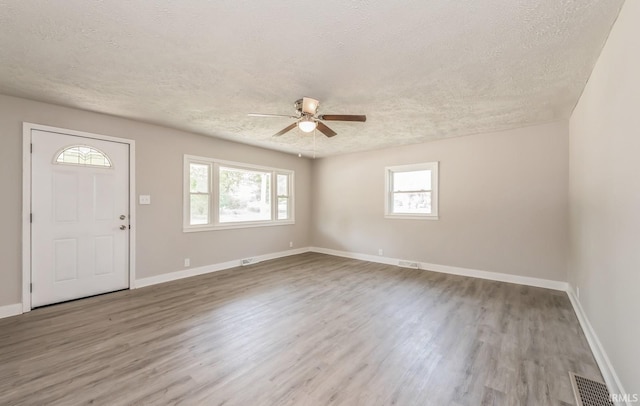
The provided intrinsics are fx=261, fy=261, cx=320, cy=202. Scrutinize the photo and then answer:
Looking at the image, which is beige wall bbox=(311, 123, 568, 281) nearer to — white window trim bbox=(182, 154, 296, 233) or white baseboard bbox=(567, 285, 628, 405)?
white baseboard bbox=(567, 285, 628, 405)

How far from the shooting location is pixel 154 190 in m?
4.26

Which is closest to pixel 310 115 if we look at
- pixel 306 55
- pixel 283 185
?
pixel 306 55

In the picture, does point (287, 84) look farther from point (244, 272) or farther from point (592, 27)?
point (244, 272)

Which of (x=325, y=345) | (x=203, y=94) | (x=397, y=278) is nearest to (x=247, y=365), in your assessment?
(x=325, y=345)

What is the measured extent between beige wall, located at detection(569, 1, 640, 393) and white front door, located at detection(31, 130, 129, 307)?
537 centimetres

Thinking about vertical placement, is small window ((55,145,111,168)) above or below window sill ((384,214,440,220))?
above

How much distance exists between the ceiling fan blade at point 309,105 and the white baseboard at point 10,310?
162 inches

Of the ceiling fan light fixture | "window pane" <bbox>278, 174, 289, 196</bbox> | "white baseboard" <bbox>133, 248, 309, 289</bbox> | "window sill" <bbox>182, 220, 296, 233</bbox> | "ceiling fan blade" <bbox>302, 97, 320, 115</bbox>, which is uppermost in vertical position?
"ceiling fan blade" <bbox>302, 97, 320, 115</bbox>

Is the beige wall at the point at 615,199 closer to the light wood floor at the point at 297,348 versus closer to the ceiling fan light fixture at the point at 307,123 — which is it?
the light wood floor at the point at 297,348

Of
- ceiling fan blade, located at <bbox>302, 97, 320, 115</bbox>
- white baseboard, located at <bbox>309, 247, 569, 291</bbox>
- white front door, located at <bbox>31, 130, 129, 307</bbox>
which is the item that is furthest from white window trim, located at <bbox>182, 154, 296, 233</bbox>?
ceiling fan blade, located at <bbox>302, 97, 320, 115</bbox>

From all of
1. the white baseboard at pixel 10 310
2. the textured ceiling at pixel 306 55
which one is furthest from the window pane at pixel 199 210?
the white baseboard at pixel 10 310

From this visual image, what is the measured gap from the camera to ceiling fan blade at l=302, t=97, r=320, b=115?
9.50ft

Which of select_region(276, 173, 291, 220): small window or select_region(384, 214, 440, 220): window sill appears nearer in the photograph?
select_region(384, 214, 440, 220): window sill

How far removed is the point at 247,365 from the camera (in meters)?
2.12
